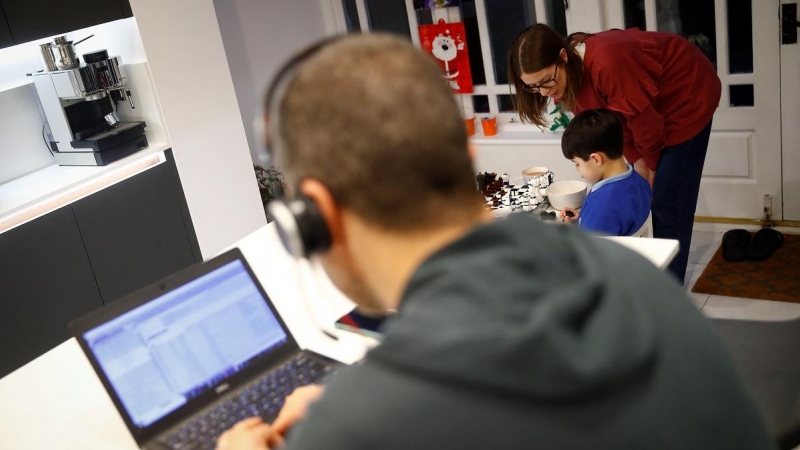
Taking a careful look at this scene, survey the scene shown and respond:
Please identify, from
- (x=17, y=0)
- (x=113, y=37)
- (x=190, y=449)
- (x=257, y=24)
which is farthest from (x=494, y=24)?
(x=190, y=449)

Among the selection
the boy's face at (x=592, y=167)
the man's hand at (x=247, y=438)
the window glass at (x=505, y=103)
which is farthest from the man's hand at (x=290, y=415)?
the window glass at (x=505, y=103)

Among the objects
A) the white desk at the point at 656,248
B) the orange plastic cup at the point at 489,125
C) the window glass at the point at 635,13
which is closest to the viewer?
the white desk at the point at 656,248

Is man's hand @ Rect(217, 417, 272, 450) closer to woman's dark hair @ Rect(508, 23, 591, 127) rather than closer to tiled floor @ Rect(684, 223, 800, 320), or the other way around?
woman's dark hair @ Rect(508, 23, 591, 127)

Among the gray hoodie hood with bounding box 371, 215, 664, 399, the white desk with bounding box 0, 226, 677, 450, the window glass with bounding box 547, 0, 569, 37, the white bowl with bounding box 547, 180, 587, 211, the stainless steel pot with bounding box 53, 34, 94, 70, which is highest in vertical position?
the stainless steel pot with bounding box 53, 34, 94, 70

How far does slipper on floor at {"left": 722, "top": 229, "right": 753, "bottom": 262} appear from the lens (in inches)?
150

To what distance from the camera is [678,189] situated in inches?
130

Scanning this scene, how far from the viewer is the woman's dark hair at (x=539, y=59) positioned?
296 cm

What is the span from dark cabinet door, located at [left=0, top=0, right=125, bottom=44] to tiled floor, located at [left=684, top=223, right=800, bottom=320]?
272cm

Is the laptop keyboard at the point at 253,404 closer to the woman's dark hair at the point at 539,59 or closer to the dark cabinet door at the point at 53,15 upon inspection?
the woman's dark hair at the point at 539,59

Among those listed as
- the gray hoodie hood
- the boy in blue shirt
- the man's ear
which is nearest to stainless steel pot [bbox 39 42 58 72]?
the boy in blue shirt

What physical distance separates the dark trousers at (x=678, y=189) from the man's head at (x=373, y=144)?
264 centimetres

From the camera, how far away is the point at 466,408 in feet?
2.23

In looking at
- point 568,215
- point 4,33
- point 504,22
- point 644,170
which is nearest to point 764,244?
point 644,170

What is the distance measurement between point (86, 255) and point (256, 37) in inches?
70.6
